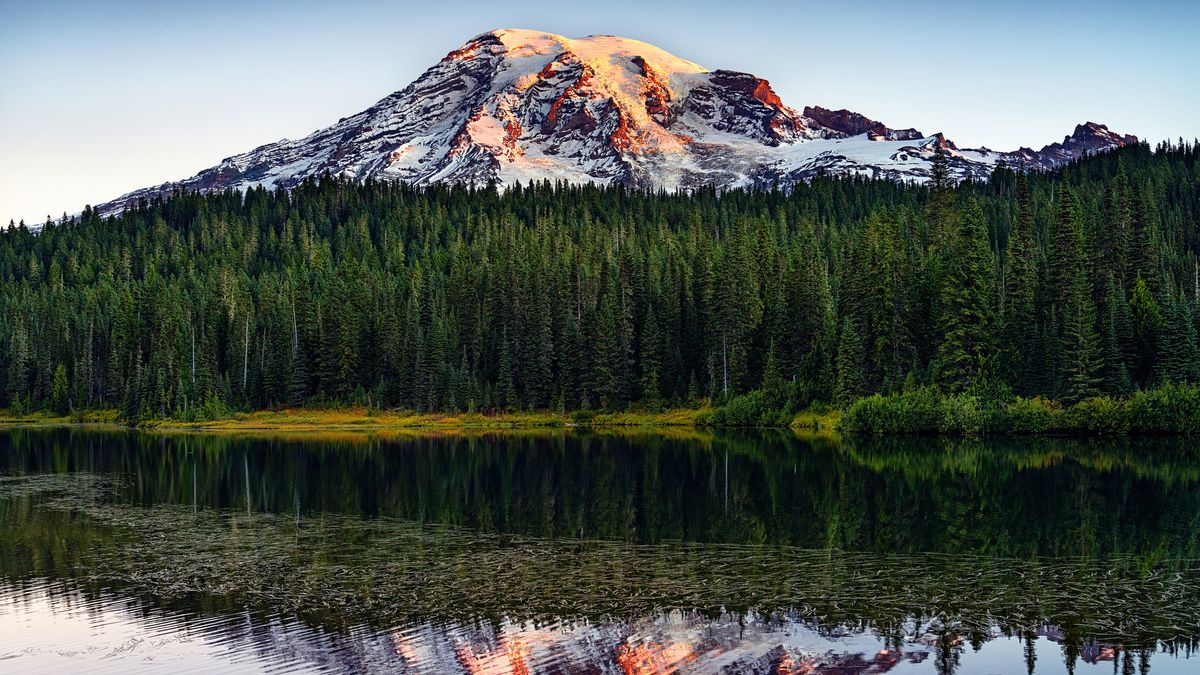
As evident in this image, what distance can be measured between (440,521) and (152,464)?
4059cm

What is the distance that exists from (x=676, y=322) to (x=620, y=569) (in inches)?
3809

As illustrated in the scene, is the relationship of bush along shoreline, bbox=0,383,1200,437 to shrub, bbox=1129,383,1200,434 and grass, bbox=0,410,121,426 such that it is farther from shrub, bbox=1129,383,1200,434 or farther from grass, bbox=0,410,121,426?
grass, bbox=0,410,121,426

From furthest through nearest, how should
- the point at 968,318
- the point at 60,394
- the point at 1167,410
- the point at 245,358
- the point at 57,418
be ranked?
1. the point at 60,394
2. the point at 57,418
3. the point at 245,358
4. the point at 968,318
5. the point at 1167,410

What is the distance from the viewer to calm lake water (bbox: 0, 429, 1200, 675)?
84.7ft

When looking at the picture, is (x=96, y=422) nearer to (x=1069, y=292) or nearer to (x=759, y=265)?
(x=759, y=265)

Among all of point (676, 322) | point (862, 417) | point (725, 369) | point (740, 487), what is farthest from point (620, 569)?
point (676, 322)

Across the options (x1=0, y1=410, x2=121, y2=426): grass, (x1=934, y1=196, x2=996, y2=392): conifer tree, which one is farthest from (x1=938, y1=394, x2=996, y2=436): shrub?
(x1=0, y1=410, x2=121, y2=426): grass

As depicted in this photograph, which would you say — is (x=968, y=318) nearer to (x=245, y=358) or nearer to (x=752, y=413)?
(x=752, y=413)

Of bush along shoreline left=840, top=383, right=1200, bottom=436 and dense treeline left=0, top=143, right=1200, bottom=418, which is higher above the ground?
dense treeline left=0, top=143, right=1200, bottom=418

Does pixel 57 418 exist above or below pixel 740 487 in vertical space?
below

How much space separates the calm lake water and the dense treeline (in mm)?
31746

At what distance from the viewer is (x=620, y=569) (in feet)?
117

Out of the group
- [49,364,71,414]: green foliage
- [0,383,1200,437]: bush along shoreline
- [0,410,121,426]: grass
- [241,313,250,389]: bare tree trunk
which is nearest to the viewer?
[0,383,1200,437]: bush along shoreline

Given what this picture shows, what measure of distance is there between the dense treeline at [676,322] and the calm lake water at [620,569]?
104 ft
